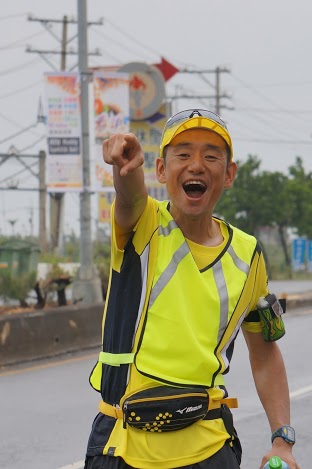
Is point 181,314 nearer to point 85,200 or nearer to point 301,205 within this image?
point 85,200

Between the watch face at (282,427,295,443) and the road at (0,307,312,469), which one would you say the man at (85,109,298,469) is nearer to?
the watch face at (282,427,295,443)

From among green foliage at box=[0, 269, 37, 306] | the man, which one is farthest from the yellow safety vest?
green foliage at box=[0, 269, 37, 306]

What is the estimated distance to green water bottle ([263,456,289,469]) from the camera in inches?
135

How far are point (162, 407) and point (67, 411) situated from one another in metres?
6.91

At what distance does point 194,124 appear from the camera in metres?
3.43

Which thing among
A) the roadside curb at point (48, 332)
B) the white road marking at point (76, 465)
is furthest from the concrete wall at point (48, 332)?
the white road marking at point (76, 465)

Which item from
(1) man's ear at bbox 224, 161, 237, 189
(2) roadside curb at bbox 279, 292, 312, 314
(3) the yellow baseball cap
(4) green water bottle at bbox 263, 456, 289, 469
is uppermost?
(3) the yellow baseball cap

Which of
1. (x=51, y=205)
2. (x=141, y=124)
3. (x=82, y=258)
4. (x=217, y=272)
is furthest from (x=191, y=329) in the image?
(x=51, y=205)

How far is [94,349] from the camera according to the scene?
15.2 m

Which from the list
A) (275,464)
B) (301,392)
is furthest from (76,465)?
(275,464)

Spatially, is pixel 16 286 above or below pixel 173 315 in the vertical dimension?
below

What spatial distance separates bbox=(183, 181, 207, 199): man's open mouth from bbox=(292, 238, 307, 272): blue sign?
45736 millimetres

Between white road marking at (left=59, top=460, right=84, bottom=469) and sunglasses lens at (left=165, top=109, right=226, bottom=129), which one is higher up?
sunglasses lens at (left=165, top=109, right=226, bottom=129)

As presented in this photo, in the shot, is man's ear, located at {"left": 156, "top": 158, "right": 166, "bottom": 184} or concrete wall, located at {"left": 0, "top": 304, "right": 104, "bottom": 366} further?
concrete wall, located at {"left": 0, "top": 304, "right": 104, "bottom": 366}
